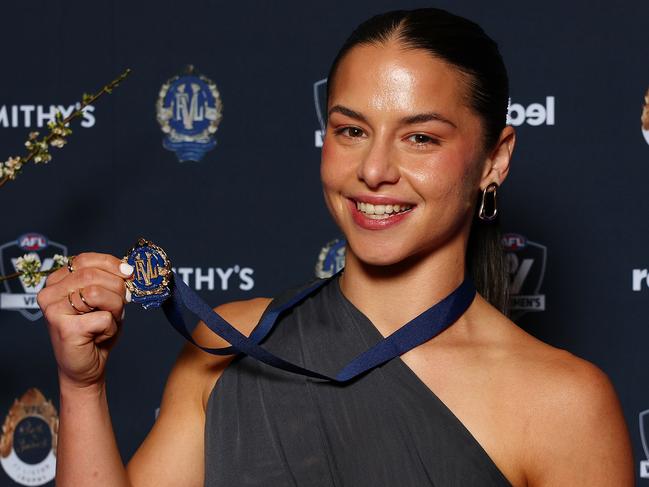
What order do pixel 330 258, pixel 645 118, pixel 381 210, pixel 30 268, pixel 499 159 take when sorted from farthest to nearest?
pixel 330 258 → pixel 645 118 → pixel 30 268 → pixel 499 159 → pixel 381 210

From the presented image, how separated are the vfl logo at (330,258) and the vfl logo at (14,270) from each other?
544mm

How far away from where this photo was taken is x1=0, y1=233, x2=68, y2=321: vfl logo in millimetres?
2074

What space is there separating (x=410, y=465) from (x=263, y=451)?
0.60 ft

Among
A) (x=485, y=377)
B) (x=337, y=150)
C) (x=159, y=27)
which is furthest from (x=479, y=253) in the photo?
(x=159, y=27)

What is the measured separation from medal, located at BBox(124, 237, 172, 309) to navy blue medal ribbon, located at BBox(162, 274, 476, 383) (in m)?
0.05

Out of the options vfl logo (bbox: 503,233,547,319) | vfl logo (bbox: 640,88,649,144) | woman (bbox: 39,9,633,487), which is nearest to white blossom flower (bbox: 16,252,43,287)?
woman (bbox: 39,9,633,487)

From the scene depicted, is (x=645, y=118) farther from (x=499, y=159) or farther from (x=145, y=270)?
(x=145, y=270)

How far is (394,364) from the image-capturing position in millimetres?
1301

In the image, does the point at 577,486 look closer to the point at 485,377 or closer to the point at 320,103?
the point at 485,377

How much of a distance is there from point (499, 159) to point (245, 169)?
0.81 meters

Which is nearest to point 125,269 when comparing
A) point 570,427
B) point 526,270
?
point 570,427

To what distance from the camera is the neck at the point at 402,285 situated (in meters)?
1.31

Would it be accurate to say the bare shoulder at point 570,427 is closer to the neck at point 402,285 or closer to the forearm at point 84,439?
the neck at point 402,285

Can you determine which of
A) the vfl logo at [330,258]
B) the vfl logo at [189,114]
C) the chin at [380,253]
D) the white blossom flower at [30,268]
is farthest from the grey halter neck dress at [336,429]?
the vfl logo at [189,114]
